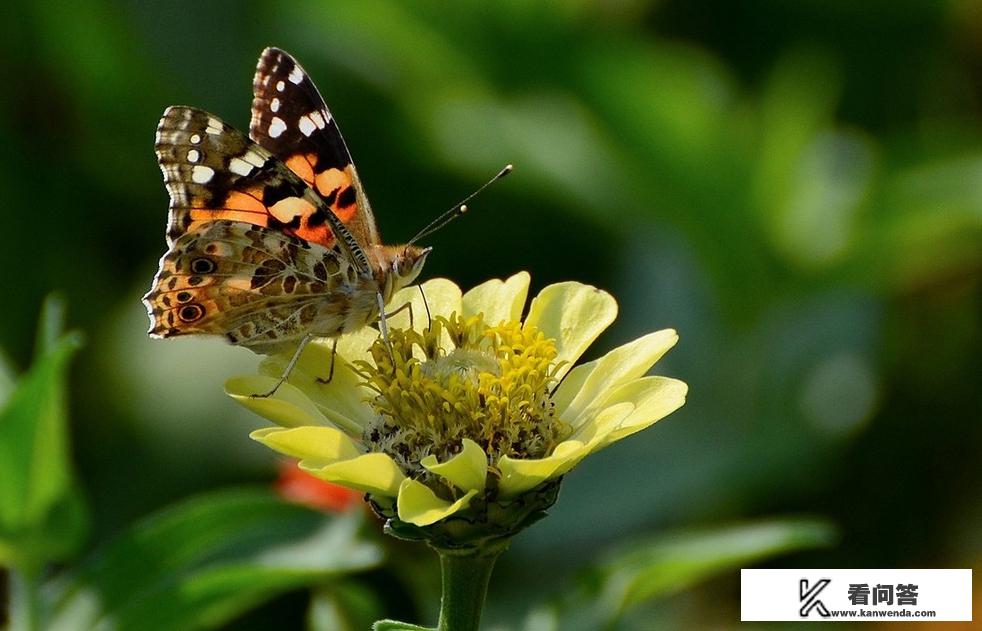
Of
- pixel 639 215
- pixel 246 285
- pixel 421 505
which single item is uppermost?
pixel 639 215

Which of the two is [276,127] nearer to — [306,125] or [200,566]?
[306,125]

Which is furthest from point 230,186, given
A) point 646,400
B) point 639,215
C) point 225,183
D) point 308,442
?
point 639,215

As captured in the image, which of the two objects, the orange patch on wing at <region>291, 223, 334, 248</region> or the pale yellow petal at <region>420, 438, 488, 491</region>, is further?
the orange patch on wing at <region>291, 223, 334, 248</region>

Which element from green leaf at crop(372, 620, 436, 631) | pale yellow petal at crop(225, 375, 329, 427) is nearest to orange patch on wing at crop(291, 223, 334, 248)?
pale yellow petal at crop(225, 375, 329, 427)

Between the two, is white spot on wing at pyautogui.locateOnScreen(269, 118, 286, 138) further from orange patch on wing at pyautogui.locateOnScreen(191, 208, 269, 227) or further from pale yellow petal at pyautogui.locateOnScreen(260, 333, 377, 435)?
pale yellow petal at pyautogui.locateOnScreen(260, 333, 377, 435)

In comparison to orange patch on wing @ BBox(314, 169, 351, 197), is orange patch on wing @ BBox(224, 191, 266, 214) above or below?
below

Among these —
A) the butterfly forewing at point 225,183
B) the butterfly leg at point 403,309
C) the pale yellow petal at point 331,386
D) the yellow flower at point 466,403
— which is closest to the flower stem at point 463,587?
the yellow flower at point 466,403

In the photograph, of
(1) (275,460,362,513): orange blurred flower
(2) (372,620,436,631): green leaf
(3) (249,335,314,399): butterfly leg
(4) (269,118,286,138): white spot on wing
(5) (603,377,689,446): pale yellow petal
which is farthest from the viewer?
(1) (275,460,362,513): orange blurred flower
